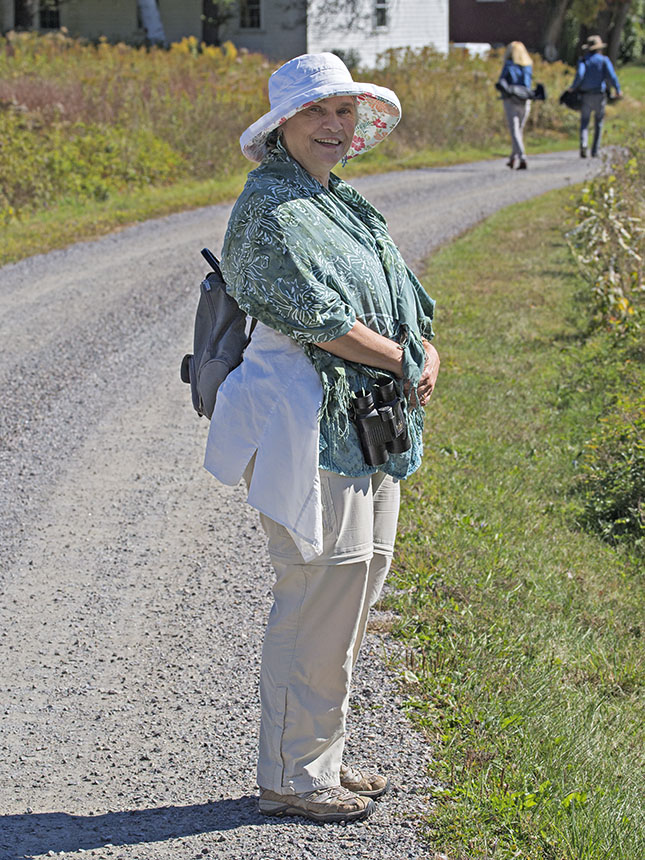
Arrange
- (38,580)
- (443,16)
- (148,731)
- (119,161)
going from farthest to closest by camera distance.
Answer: (443,16), (119,161), (38,580), (148,731)

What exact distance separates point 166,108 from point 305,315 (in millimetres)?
15594

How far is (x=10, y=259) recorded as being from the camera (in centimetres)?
1168

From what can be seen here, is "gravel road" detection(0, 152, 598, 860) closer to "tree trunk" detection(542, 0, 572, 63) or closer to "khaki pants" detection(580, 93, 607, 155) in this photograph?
"khaki pants" detection(580, 93, 607, 155)

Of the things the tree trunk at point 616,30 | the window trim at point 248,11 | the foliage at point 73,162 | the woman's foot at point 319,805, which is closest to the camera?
the woman's foot at point 319,805

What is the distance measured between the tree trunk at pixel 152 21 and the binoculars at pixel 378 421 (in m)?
31.2

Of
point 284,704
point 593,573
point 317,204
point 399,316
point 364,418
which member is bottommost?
point 593,573

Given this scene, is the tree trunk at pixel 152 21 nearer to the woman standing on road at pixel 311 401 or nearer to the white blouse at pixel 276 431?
the woman standing on road at pixel 311 401

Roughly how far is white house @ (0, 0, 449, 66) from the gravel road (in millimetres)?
26607

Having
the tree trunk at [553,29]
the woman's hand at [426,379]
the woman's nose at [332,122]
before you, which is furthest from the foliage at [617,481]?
the tree trunk at [553,29]

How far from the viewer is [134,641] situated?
4.22m

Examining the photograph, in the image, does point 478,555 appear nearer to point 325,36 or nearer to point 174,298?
point 174,298

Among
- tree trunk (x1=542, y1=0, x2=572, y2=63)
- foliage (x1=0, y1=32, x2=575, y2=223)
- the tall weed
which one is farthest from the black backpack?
tree trunk (x1=542, y1=0, x2=572, y2=63)

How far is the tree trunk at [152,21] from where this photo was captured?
31.8 metres

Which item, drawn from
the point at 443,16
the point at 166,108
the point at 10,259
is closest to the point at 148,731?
the point at 10,259
